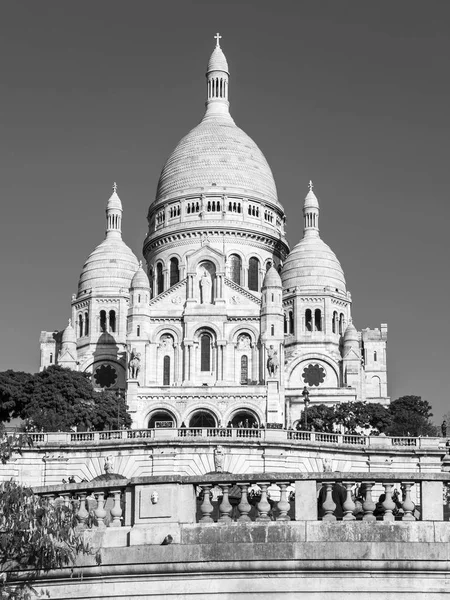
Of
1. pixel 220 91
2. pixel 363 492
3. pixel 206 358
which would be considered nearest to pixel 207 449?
pixel 363 492

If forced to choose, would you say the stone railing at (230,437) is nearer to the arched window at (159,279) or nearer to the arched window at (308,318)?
the arched window at (308,318)

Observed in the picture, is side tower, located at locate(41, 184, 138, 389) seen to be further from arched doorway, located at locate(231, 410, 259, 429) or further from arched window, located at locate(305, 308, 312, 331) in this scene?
arched window, located at locate(305, 308, 312, 331)

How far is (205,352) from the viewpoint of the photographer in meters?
93.7

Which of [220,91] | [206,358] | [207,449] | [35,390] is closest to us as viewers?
[207,449]

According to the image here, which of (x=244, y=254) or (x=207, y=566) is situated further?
(x=244, y=254)

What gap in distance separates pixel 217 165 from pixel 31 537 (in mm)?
100101

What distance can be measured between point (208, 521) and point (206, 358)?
270 feet

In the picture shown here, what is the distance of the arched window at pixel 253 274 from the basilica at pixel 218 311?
0.34ft

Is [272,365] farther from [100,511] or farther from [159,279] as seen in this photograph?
[100,511]

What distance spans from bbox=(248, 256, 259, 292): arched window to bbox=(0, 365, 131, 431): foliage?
1154 inches

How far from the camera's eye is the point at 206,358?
93.4 metres

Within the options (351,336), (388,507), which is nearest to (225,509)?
(388,507)

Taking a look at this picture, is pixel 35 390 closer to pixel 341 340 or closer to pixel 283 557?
pixel 341 340

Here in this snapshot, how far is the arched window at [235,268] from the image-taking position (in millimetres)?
103875
